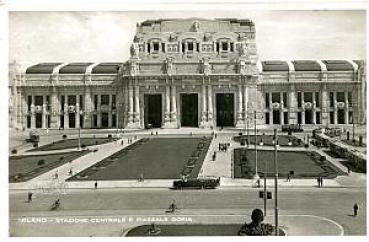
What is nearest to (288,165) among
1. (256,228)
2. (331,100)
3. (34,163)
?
(256,228)

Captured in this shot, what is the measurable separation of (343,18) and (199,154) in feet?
54.2

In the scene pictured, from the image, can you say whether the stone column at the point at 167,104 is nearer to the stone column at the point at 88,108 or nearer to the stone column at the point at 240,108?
the stone column at the point at 240,108

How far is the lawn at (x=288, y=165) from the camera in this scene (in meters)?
28.2

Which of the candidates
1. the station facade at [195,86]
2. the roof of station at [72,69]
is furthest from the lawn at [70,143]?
the roof of station at [72,69]

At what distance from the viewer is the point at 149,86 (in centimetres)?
6000

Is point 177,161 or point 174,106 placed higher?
point 174,106

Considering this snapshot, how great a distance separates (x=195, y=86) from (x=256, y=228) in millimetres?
41154

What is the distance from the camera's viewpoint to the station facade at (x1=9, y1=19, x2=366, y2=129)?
58031 mm

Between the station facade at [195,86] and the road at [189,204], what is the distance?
3249 cm

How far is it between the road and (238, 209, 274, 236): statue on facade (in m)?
1.92

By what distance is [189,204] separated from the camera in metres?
22.6

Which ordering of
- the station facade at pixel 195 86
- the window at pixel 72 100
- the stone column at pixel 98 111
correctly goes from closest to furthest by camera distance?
the stone column at pixel 98 111
the station facade at pixel 195 86
the window at pixel 72 100

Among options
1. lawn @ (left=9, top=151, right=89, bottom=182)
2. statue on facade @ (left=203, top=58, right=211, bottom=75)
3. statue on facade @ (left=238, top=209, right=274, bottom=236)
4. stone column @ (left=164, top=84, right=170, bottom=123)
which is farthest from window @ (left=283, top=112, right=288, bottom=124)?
statue on facade @ (left=238, top=209, right=274, bottom=236)

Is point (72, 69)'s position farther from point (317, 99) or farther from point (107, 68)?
point (317, 99)
